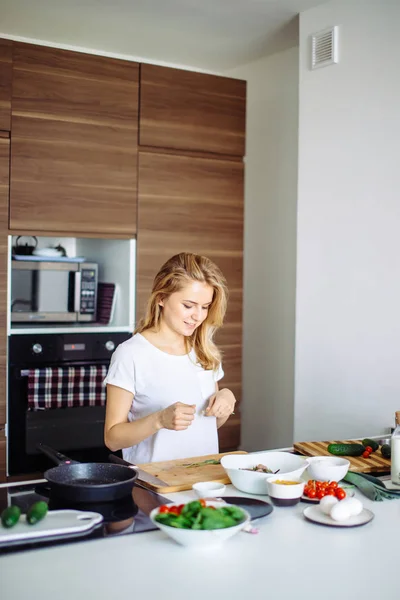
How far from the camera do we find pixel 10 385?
3.69 metres

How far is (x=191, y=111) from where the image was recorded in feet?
13.7

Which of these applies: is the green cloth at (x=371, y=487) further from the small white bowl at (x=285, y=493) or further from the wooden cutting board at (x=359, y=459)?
the small white bowl at (x=285, y=493)

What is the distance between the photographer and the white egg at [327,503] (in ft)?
5.50

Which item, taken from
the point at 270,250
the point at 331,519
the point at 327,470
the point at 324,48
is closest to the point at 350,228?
the point at 324,48

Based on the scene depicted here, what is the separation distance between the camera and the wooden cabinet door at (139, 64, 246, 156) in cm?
405

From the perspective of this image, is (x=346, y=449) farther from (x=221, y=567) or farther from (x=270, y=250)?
(x=270, y=250)

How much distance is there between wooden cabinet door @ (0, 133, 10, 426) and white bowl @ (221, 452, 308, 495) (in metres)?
1.98

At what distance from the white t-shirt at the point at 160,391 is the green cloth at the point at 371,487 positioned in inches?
24.4

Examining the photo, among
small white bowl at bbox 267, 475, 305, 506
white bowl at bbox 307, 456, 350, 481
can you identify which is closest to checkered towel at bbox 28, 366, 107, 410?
white bowl at bbox 307, 456, 350, 481

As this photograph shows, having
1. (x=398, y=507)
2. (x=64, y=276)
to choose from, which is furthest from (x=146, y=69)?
(x=398, y=507)

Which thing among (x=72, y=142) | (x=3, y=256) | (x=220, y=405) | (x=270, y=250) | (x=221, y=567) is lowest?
(x=221, y=567)

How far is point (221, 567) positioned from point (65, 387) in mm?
2528

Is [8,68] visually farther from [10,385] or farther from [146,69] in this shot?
[10,385]

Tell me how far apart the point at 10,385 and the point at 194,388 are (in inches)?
59.6
